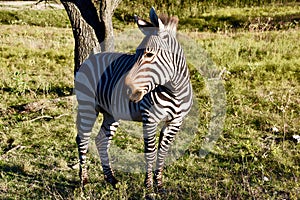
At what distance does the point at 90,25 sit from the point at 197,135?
3.21 m

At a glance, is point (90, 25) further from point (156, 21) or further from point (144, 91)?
point (144, 91)

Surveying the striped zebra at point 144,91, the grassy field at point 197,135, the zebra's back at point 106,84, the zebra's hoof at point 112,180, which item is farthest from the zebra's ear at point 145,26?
the zebra's hoof at point 112,180

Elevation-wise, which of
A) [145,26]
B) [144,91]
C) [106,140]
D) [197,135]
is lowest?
[197,135]

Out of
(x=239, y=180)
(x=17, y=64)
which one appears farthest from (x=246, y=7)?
(x=239, y=180)

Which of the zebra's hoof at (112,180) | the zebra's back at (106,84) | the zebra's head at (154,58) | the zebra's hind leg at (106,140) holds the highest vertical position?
the zebra's head at (154,58)

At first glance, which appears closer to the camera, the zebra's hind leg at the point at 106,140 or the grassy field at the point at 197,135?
the grassy field at the point at 197,135

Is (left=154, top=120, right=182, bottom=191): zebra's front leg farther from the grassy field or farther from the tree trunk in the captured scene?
the tree trunk

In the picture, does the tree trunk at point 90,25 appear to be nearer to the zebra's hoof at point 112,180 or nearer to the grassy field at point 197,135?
the grassy field at point 197,135

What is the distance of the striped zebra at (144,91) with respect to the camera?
188 inches

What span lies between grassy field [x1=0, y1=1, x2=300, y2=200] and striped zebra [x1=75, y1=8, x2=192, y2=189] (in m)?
0.56

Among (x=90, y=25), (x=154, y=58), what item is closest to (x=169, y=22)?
(x=154, y=58)

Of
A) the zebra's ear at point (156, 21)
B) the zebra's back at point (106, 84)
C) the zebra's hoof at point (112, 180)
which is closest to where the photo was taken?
the zebra's ear at point (156, 21)

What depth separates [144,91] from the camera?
474cm

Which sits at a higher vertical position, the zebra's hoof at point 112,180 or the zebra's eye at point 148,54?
the zebra's eye at point 148,54
